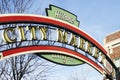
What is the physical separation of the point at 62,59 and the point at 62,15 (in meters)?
2.26

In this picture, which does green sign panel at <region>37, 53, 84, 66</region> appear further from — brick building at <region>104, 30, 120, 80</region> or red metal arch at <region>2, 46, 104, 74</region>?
brick building at <region>104, 30, 120, 80</region>

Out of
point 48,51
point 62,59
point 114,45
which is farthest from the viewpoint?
point 114,45

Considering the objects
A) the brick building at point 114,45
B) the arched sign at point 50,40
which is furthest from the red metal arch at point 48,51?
the brick building at point 114,45

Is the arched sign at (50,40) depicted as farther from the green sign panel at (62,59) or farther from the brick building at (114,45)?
the brick building at (114,45)

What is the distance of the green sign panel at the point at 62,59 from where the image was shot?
1817 cm

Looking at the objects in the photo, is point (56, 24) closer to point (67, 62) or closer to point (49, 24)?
point (49, 24)

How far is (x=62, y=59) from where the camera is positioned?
18984 millimetres

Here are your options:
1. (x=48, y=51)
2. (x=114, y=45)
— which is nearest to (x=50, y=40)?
(x=48, y=51)

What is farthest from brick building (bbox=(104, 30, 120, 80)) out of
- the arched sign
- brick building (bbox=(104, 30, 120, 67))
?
the arched sign

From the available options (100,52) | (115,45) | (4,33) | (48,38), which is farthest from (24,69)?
(115,45)

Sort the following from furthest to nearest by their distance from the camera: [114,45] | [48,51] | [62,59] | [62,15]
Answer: [114,45] → [62,15] → [62,59] → [48,51]

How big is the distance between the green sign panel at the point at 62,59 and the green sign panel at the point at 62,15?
75.4 inches

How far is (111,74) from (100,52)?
154cm

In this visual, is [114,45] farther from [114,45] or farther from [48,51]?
[48,51]
